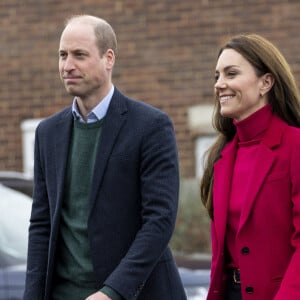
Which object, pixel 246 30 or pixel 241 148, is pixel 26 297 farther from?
pixel 246 30

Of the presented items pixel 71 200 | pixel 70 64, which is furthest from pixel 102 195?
pixel 70 64

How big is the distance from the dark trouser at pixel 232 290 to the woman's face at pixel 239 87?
24.2 inches

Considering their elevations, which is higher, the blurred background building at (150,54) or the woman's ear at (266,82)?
the woman's ear at (266,82)

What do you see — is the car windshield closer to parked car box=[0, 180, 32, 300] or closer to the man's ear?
parked car box=[0, 180, 32, 300]

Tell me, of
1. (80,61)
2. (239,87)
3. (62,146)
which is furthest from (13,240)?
(239,87)

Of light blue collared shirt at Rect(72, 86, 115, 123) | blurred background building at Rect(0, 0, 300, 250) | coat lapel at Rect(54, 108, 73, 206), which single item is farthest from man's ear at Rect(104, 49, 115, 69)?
blurred background building at Rect(0, 0, 300, 250)

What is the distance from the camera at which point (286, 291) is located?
13.1 ft

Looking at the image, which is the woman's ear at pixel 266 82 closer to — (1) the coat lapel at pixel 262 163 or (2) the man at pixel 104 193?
(1) the coat lapel at pixel 262 163

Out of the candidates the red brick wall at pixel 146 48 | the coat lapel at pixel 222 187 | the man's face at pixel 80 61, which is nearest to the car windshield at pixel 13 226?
the man's face at pixel 80 61

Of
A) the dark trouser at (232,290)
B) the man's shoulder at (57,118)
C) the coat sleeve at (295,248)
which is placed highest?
the man's shoulder at (57,118)

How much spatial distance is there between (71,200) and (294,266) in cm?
97

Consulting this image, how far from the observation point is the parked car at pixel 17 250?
6203 mm

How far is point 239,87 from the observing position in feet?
13.9

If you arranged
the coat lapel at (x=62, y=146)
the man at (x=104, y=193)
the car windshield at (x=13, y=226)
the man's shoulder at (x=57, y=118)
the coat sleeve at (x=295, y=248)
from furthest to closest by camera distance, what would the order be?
the car windshield at (x=13, y=226) < the man's shoulder at (x=57, y=118) < the coat lapel at (x=62, y=146) < the man at (x=104, y=193) < the coat sleeve at (x=295, y=248)
